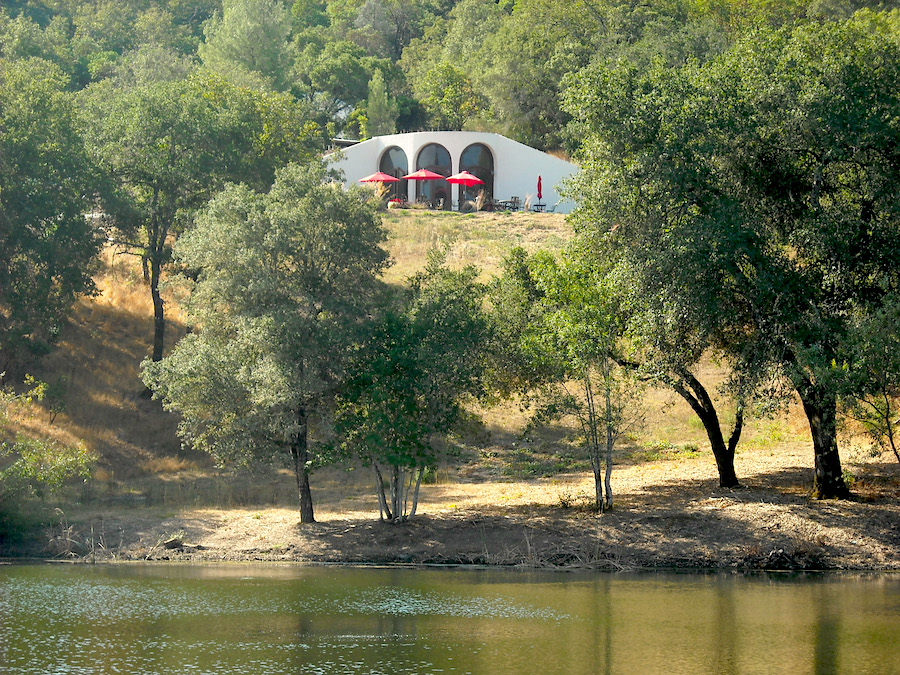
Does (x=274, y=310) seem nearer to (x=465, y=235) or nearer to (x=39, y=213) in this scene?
(x=39, y=213)

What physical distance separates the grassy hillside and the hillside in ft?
0.25

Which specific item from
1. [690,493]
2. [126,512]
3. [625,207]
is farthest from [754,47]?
[126,512]

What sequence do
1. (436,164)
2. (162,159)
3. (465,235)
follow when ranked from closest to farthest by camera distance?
(162,159), (465,235), (436,164)

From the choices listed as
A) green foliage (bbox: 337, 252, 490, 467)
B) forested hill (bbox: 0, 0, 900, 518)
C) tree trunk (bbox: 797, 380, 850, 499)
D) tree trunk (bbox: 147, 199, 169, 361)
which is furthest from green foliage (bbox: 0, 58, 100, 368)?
tree trunk (bbox: 797, 380, 850, 499)

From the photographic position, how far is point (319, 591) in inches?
898

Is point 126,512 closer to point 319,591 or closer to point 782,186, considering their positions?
point 319,591

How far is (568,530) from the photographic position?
1059 inches

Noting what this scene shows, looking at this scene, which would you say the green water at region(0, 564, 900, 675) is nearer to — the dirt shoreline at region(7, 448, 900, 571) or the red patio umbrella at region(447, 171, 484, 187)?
the dirt shoreline at region(7, 448, 900, 571)

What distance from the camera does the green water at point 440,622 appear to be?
16828 millimetres

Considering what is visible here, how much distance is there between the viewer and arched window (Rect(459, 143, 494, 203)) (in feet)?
222

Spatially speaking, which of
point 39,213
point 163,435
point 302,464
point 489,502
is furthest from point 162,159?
point 489,502

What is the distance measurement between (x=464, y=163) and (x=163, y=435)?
117ft

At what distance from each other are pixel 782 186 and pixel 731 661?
541 inches

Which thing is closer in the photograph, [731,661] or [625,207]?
[731,661]
